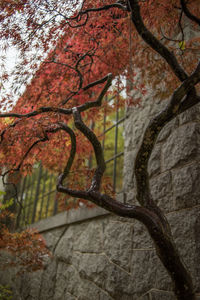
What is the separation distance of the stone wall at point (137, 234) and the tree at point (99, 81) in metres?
0.52

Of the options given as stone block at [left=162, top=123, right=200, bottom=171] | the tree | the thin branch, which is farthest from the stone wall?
the thin branch

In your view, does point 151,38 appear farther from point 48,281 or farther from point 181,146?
point 48,281

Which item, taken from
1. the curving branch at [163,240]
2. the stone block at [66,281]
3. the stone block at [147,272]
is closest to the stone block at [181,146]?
the stone block at [147,272]

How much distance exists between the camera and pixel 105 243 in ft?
12.2

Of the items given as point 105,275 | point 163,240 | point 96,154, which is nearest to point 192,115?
point 96,154

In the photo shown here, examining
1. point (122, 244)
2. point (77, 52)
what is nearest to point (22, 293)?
point (122, 244)

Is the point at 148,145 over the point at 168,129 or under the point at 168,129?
under

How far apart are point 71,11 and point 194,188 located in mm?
2012

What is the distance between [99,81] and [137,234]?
1693 mm

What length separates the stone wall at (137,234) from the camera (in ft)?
9.00

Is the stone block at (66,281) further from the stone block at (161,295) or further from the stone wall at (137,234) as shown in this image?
the stone block at (161,295)

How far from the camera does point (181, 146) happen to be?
304cm

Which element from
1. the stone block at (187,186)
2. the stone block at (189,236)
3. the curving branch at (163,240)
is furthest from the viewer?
the stone block at (187,186)

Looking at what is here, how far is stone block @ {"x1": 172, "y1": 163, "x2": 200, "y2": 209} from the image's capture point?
2.73 m
